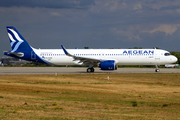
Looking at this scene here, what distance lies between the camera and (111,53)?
1729 inches

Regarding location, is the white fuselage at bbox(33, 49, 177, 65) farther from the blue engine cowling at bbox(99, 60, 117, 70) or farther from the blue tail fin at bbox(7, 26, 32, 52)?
the blue tail fin at bbox(7, 26, 32, 52)

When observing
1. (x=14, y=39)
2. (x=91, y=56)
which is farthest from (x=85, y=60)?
(x=14, y=39)

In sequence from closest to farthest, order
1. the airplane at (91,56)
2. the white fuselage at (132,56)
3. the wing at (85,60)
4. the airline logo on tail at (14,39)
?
the wing at (85,60) < the airplane at (91,56) < the white fuselage at (132,56) < the airline logo on tail at (14,39)

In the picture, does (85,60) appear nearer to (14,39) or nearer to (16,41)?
(16,41)

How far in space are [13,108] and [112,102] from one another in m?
6.00

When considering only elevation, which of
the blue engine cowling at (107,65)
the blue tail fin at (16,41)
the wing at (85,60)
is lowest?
the blue engine cowling at (107,65)

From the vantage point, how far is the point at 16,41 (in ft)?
154

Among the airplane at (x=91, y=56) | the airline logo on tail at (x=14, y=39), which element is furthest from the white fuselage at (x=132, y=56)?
the airline logo on tail at (x=14, y=39)

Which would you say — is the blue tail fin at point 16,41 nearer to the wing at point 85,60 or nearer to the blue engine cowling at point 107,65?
the wing at point 85,60

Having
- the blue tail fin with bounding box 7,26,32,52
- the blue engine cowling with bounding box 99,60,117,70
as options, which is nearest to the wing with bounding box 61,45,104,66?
the blue engine cowling with bounding box 99,60,117,70

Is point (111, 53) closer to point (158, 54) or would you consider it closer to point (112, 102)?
point (158, 54)

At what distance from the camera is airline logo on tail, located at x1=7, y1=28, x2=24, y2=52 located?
46.8m

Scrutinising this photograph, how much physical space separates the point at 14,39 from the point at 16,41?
22.5 inches

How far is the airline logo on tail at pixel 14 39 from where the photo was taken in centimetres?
4684
